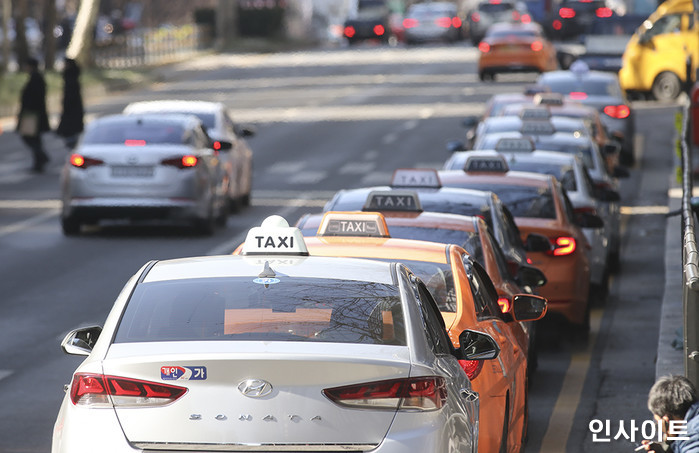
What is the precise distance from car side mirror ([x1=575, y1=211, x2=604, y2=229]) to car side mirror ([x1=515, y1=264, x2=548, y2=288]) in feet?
10.9

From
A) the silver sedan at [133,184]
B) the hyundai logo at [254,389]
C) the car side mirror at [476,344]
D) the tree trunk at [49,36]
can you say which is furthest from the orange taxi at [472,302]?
the tree trunk at [49,36]

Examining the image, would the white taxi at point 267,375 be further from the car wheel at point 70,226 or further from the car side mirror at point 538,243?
the car wheel at point 70,226

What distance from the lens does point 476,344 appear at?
7.21 metres

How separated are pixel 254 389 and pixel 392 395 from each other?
0.50 m

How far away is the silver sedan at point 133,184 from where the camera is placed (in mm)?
20156

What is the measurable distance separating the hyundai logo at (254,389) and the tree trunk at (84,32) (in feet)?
151

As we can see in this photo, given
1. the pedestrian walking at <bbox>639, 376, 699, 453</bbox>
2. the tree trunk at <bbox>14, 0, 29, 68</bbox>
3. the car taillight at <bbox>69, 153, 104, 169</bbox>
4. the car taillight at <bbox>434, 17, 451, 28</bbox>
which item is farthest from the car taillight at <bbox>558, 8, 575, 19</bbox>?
the pedestrian walking at <bbox>639, 376, 699, 453</bbox>

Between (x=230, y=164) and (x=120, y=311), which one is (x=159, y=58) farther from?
(x=120, y=311)

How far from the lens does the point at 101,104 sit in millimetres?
44156

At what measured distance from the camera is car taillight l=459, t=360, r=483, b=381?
24.9 feet

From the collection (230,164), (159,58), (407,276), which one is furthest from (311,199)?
(159,58)

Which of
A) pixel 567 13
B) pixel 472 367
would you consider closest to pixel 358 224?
pixel 472 367

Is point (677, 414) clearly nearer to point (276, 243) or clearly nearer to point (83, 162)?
point (276, 243)

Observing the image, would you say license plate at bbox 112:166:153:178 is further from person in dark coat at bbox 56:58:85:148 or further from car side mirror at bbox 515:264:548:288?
car side mirror at bbox 515:264:548:288
